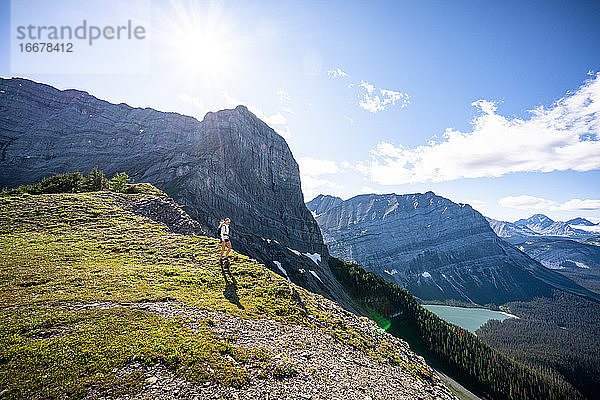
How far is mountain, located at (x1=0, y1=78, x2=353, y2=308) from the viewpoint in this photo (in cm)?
8494

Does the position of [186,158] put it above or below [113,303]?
above

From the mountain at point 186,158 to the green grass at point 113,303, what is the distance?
42.1m

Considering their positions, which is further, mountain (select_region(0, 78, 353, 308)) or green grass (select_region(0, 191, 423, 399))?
mountain (select_region(0, 78, 353, 308))

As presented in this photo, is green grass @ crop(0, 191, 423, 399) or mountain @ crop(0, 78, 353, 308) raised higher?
mountain @ crop(0, 78, 353, 308)

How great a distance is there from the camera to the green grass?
7.61 meters

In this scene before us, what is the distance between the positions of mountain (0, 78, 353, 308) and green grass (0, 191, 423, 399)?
42129 millimetres

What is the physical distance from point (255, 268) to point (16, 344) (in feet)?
45.4

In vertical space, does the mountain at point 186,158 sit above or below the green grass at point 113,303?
above

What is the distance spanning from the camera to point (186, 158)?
341 ft

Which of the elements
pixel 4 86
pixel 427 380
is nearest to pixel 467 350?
pixel 427 380

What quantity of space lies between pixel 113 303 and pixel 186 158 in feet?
333

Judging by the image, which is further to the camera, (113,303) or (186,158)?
(186,158)

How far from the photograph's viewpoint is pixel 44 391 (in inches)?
255

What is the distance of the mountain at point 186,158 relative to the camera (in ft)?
279
